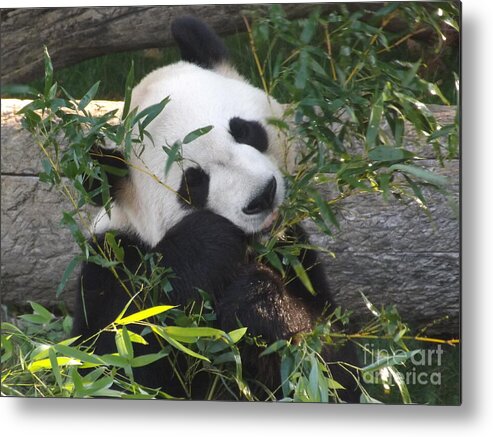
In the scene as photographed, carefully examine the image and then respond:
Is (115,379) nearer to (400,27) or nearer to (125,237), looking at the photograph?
(125,237)

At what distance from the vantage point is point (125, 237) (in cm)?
240

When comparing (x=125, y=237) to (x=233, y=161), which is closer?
(x=233, y=161)

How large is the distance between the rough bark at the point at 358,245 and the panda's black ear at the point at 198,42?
0.24m

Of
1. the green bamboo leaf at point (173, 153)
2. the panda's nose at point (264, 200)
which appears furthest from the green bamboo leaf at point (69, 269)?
the panda's nose at point (264, 200)

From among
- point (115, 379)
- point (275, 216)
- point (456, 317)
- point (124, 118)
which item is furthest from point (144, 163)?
point (456, 317)

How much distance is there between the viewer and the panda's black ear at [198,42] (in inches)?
93.9

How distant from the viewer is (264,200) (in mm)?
2188

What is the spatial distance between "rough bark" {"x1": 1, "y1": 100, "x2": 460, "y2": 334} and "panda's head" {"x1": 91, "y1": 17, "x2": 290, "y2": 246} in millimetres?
178

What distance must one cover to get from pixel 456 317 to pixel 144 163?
0.84m

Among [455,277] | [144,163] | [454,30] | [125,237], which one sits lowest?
[455,277]

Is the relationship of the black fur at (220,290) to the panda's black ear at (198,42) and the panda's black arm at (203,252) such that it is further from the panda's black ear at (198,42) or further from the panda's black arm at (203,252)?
the panda's black ear at (198,42)

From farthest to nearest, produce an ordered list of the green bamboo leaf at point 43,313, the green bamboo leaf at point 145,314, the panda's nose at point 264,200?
the green bamboo leaf at point 43,313 < the green bamboo leaf at point 145,314 < the panda's nose at point 264,200

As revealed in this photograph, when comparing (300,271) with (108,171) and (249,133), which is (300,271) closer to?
(249,133)

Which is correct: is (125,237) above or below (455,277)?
above
